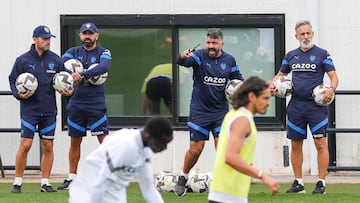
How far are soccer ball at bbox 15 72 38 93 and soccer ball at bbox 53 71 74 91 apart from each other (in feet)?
0.99

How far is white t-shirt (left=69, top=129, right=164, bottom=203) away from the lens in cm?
745

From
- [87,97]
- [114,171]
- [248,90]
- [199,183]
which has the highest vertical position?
[248,90]

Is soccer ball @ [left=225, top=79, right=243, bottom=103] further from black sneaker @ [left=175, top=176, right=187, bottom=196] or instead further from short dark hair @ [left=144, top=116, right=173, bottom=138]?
short dark hair @ [left=144, top=116, right=173, bottom=138]

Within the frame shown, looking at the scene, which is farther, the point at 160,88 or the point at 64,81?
the point at 160,88

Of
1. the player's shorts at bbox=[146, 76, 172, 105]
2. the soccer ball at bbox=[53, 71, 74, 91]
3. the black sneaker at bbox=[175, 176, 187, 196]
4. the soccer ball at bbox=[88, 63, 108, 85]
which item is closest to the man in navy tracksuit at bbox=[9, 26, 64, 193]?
the soccer ball at bbox=[53, 71, 74, 91]

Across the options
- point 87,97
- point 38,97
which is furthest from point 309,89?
point 38,97

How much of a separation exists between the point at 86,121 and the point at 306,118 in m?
2.87

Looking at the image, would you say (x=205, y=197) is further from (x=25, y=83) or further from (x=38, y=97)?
(x=25, y=83)

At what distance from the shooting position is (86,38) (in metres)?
13.1

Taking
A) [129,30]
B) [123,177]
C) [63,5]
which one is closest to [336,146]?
[129,30]

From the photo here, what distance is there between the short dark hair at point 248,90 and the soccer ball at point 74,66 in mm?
5209

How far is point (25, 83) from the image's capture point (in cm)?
1271

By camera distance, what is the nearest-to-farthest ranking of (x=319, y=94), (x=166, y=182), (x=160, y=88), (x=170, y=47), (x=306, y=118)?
(x=319, y=94) → (x=306, y=118) → (x=166, y=182) → (x=170, y=47) → (x=160, y=88)

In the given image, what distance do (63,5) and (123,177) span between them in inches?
329
